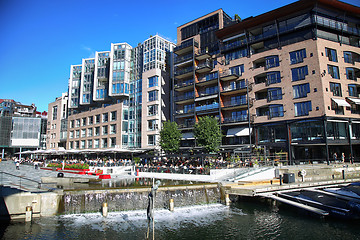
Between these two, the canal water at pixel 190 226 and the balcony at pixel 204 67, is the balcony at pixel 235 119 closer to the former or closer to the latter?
the balcony at pixel 204 67

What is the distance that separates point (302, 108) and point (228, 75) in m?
12.7

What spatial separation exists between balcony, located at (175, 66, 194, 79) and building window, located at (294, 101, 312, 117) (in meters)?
20.1

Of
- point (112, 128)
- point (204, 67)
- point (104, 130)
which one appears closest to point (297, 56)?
point (204, 67)

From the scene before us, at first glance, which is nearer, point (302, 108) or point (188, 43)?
point (302, 108)

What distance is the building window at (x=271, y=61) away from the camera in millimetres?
37987

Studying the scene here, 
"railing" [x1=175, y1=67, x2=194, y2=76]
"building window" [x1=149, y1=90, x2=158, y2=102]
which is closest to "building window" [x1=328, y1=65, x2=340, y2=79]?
"railing" [x1=175, y1=67, x2=194, y2=76]

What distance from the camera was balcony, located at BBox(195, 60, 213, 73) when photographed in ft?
145

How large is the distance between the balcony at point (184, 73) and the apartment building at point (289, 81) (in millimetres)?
1501

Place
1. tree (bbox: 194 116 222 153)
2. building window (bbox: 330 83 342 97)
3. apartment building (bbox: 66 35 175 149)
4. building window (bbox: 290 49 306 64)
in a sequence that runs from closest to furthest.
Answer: building window (bbox: 330 83 342 97), building window (bbox: 290 49 306 64), tree (bbox: 194 116 222 153), apartment building (bbox: 66 35 175 149)

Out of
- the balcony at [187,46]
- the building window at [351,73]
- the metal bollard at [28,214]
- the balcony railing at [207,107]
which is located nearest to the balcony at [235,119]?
the balcony railing at [207,107]

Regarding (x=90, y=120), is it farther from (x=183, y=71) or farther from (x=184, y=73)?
(x=184, y=73)

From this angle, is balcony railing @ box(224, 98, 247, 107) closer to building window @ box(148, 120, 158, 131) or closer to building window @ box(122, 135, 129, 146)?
building window @ box(148, 120, 158, 131)

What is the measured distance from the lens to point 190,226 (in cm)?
1363

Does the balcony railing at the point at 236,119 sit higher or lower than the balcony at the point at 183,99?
lower
